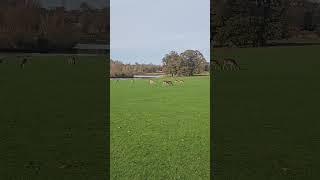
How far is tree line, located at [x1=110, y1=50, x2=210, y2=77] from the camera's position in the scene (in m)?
3.35

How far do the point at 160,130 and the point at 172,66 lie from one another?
0.64 metres

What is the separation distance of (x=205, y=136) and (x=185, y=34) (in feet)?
3.08

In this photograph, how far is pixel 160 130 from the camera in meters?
3.92
